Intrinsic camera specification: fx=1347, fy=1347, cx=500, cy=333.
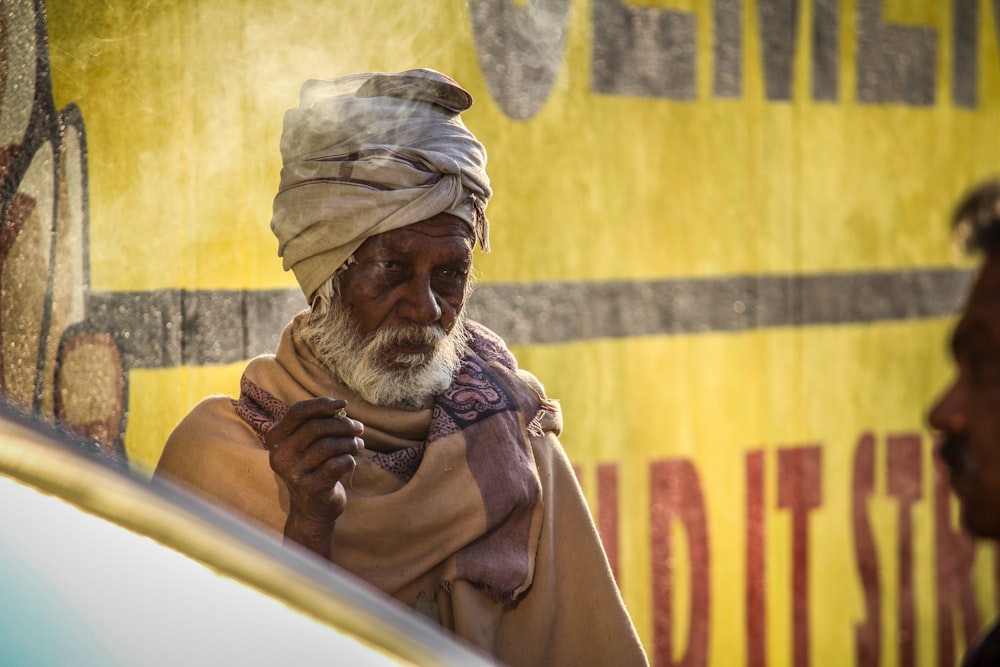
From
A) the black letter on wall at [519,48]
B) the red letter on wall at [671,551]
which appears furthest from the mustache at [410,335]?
the red letter on wall at [671,551]

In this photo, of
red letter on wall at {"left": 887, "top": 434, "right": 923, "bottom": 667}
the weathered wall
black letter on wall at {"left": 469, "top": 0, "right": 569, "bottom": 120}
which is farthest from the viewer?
red letter on wall at {"left": 887, "top": 434, "right": 923, "bottom": 667}

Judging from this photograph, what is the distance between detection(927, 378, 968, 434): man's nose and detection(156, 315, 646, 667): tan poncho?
3.40 ft

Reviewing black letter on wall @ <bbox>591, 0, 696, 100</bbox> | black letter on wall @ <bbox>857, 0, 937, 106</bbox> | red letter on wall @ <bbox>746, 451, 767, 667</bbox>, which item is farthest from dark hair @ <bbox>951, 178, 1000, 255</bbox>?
black letter on wall @ <bbox>857, 0, 937, 106</bbox>

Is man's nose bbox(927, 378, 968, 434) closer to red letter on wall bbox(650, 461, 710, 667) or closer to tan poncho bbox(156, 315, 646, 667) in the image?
tan poncho bbox(156, 315, 646, 667)

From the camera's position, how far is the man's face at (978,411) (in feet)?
6.40

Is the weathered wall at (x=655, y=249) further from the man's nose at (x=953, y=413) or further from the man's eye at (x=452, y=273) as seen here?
the man's nose at (x=953, y=413)

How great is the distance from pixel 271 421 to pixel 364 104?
695 millimetres

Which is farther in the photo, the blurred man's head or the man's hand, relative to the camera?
the man's hand

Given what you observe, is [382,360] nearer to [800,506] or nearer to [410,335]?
[410,335]

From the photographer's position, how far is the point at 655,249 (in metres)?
4.50

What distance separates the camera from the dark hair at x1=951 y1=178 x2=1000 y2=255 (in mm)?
2031

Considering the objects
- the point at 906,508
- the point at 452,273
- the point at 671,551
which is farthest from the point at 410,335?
the point at 906,508

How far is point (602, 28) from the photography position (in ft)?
14.0

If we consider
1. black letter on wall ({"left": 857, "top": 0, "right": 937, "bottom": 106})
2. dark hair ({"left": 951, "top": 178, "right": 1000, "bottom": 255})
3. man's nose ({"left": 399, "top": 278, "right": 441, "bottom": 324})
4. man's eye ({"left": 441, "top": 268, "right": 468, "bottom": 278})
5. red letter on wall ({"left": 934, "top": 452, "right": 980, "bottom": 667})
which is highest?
black letter on wall ({"left": 857, "top": 0, "right": 937, "bottom": 106})
